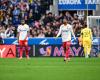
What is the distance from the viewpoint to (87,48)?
115ft

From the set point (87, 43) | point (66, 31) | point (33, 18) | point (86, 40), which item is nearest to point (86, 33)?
point (86, 40)

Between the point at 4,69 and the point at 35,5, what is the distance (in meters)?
19.4

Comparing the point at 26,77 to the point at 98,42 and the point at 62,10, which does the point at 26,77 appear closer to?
the point at 98,42

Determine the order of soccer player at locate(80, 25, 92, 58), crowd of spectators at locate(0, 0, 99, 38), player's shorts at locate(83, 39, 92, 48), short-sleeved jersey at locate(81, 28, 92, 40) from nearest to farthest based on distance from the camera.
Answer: short-sleeved jersey at locate(81, 28, 92, 40) < soccer player at locate(80, 25, 92, 58) < player's shorts at locate(83, 39, 92, 48) < crowd of spectators at locate(0, 0, 99, 38)

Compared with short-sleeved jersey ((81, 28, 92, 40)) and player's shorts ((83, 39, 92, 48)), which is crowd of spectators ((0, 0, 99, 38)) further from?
player's shorts ((83, 39, 92, 48))

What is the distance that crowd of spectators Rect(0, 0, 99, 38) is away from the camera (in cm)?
3847

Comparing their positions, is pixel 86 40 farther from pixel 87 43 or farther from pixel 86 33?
pixel 86 33

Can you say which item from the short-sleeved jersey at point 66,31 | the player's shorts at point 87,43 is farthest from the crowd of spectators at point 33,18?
the short-sleeved jersey at point 66,31

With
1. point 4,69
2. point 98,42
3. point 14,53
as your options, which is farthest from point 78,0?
point 4,69

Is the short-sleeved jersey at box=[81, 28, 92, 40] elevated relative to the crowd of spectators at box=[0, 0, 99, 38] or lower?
lower

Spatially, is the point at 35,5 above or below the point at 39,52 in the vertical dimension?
above

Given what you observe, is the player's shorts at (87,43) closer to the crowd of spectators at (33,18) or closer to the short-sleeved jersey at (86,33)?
the short-sleeved jersey at (86,33)

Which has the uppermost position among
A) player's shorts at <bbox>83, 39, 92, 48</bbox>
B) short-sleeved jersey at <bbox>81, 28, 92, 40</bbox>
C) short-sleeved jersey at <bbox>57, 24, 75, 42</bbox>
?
short-sleeved jersey at <bbox>57, 24, 75, 42</bbox>

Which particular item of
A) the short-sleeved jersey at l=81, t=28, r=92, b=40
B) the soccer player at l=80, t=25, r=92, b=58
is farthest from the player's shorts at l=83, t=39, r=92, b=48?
the short-sleeved jersey at l=81, t=28, r=92, b=40
